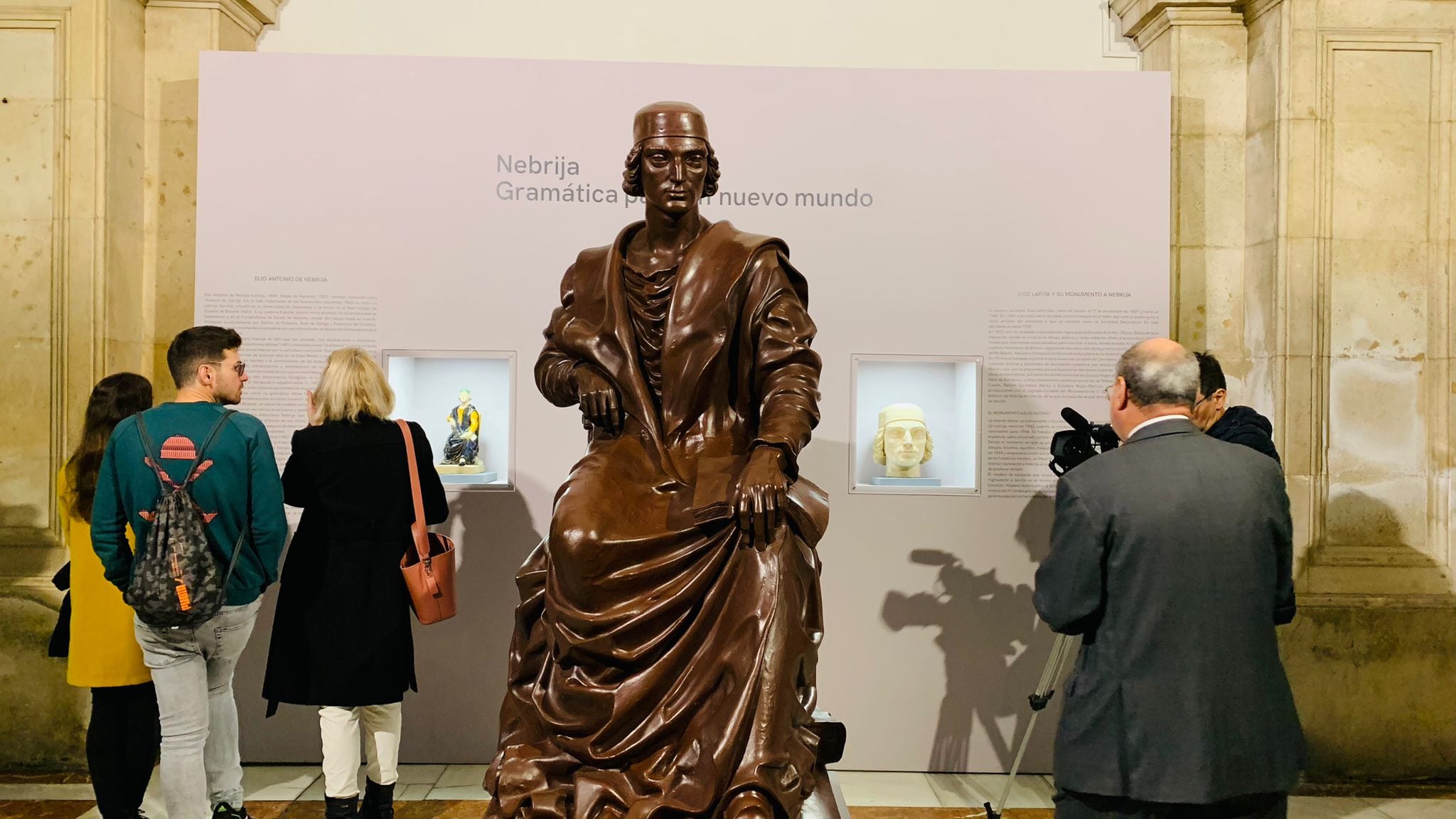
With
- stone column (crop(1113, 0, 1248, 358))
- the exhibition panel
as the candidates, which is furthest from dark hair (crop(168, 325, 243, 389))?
stone column (crop(1113, 0, 1248, 358))

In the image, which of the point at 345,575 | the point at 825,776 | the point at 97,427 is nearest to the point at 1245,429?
the point at 825,776

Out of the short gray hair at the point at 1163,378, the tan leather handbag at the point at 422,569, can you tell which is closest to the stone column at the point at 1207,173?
the short gray hair at the point at 1163,378

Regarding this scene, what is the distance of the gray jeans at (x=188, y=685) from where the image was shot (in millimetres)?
3625

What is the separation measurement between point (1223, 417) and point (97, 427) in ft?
12.9

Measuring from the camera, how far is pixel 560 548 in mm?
2807

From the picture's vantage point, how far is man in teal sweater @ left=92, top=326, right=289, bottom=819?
3.55 m

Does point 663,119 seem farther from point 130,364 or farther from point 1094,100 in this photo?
point 130,364

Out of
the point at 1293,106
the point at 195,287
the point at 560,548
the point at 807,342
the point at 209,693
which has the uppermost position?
the point at 1293,106

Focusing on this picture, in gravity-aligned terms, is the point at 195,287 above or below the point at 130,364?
above

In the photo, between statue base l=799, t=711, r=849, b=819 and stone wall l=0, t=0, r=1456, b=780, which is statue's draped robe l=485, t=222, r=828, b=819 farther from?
stone wall l=0, t=0, r=1456, b=780

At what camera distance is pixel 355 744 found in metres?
4.11

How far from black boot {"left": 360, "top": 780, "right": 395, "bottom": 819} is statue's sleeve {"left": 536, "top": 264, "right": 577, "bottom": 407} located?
1806 millimetres

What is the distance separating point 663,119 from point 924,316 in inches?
91.8

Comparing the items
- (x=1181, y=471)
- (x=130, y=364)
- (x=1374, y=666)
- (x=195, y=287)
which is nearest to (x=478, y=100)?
(x=195, y=287)
